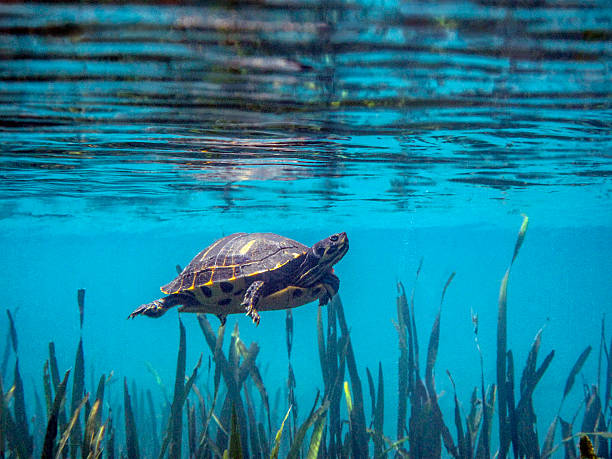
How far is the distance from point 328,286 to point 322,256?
0.92 meters

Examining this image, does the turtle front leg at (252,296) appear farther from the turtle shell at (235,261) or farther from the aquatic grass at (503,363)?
the aquatic grass at (503,363)

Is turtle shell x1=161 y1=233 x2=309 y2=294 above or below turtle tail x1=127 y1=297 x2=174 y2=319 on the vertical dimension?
above

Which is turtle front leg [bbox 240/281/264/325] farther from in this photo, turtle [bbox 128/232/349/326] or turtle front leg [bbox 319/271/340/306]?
turtle front leg [bbox 319/271/340/306]

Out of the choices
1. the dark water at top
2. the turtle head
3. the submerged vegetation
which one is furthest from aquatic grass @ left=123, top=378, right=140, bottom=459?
the dark water at top

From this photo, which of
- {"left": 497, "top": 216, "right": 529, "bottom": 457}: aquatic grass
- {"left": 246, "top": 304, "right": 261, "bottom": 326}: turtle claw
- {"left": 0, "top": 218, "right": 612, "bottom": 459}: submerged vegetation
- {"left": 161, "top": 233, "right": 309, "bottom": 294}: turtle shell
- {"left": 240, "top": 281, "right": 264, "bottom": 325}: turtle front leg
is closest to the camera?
{"left": 497, "top": 216, "right": 529, "bottom": 457}: aquatic grass

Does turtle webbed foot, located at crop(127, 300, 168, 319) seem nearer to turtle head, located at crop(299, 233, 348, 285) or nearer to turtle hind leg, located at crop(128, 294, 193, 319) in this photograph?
turtle hind leg, located at crop(128, 294, 193, 319)

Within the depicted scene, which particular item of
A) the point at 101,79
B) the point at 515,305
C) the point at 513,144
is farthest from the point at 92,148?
the point at 515,305

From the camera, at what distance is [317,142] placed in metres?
11.5

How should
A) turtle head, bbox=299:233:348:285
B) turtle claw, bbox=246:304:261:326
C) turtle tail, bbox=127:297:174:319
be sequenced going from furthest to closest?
turtle tail, bbox=127:297:174:319
turtle head, bbox=299:233:348:285
turtle claw, bbox=246:304:261:326

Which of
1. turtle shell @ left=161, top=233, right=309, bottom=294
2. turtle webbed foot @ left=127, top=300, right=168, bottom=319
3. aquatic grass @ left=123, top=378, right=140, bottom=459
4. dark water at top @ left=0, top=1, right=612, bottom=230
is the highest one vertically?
dark water at top @ left=0, top=1, right=612, bottom=230

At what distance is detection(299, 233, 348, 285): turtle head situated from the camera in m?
7.09

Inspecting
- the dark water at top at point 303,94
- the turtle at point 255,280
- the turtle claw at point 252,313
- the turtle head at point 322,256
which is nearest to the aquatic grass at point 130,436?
the turtle at point 255,280

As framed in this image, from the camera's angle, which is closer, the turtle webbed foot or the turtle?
the turtle

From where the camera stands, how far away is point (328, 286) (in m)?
7.88
